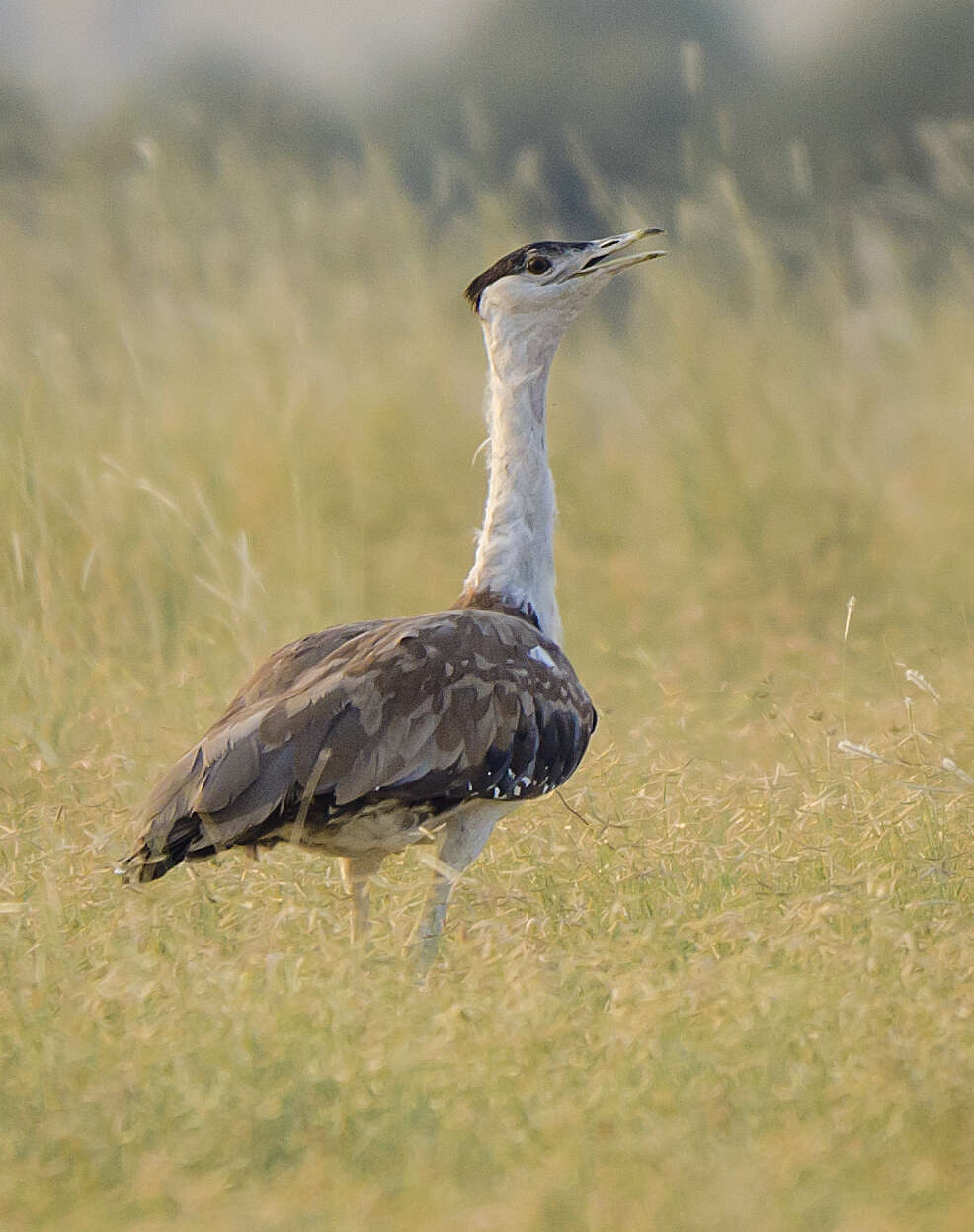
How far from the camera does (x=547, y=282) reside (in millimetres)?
3924

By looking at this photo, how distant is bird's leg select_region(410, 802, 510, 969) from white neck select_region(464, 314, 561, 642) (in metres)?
0.47

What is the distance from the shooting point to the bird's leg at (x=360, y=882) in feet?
11.1

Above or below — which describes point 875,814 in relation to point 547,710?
below

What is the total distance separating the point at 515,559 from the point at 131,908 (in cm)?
97

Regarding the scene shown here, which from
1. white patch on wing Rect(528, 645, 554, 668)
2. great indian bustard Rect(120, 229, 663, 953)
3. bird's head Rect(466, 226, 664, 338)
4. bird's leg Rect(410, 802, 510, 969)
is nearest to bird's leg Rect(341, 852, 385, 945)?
great indian bustard Rect(120, 229, 663, 953)

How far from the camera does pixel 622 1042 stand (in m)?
2.76

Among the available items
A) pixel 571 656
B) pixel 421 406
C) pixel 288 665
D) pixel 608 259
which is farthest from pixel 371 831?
pixel 421 406

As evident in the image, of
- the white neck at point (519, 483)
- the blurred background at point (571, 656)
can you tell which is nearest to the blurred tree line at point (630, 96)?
the blurred background at point (571, 656)

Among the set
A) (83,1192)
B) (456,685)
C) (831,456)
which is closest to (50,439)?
(831,456)

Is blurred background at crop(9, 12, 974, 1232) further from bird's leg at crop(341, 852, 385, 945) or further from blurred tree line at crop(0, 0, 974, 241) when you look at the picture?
blurred tree line at crop(0, 0, 974, 241)

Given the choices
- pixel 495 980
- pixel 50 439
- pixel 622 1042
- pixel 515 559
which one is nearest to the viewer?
pixel 622 1042

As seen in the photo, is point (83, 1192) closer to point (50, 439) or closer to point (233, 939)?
point (233, 939)

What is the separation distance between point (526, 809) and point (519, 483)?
0.66 m

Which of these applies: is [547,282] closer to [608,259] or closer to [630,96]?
[608,259]
